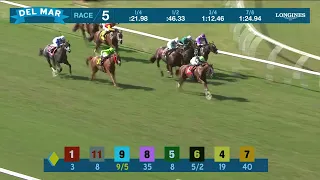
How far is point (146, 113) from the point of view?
76.0 ft

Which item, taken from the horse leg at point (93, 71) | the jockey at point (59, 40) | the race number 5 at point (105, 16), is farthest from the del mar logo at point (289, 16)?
the jockey at point (59, 40)

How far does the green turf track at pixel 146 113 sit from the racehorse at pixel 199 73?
1.42 feet

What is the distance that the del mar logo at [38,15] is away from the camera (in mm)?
32500

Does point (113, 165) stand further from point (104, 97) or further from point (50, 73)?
point (50, 73)

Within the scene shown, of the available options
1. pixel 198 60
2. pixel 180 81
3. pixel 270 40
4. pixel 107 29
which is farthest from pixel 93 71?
pixel 270 40

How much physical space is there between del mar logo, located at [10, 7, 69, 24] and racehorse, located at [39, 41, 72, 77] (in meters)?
6.15

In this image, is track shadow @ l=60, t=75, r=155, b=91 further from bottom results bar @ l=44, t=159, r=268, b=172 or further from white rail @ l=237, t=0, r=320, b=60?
bottom results bar @ l=44, t=159, r=268, b=172

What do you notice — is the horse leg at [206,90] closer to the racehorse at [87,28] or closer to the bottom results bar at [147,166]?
the bottom results bar at [147,166]

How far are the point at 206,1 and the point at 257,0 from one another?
2.59 meters

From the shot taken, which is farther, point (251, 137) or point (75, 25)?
point (75, 25)

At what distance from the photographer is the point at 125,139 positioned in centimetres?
2100

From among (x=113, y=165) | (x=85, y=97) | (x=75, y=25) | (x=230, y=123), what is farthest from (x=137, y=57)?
(x=113, y=165)

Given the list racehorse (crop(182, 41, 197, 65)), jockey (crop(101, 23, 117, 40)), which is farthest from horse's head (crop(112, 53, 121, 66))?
jockey (crop(101, 23, 117, 40))

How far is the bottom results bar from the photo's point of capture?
1805 centimetres
